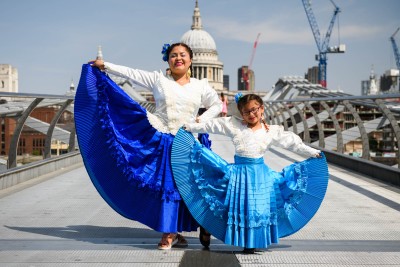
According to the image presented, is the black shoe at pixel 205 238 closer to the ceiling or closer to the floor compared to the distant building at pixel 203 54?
closer to the floor

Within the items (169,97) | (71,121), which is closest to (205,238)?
(169,97)

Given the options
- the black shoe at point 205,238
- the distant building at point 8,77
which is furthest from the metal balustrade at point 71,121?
the distant building at point 8,77

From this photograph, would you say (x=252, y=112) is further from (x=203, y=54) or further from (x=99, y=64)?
(x=203, y=54)

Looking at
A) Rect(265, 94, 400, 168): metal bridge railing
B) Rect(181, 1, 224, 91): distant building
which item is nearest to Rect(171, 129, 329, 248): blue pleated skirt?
Rect(265, 94, 400, 168): metal bridge railing

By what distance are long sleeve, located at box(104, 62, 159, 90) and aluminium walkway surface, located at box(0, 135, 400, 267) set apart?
1063 mm

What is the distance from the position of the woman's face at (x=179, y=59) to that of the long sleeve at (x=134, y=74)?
0.13 m

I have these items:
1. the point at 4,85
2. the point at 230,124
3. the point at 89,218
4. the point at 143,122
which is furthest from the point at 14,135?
the point at 4,85

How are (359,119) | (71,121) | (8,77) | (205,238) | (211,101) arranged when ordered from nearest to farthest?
1. (205,238)
2. (211,101)
3. (359,119)
4. (71,121)
5. (8,77)

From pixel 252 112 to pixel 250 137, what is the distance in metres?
0.16

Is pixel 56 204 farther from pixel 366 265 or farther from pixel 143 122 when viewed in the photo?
pixel 366 265

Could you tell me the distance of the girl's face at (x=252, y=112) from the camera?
13.1 feet

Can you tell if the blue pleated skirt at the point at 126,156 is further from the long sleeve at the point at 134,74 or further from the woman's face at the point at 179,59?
the woman's face at the point at 179,59

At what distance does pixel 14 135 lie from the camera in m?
6.68

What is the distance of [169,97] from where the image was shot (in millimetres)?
4254
